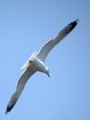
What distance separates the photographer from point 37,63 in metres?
13.1

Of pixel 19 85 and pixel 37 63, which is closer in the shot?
pixel 37 63

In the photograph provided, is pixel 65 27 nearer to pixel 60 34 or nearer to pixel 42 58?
pixel 60 34

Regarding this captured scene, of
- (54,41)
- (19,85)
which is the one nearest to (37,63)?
(54,41)

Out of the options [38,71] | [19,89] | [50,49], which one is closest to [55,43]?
[50,49]

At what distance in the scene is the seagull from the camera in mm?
13180

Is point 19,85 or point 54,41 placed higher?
point 54,41

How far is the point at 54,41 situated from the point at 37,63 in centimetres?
103

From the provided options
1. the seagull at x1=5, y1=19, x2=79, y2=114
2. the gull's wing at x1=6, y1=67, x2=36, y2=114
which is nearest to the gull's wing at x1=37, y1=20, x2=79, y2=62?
the seagull at x1=5, y1=19, x2=79, y2=114

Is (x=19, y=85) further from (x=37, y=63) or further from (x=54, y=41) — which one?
(x=54, y=41)

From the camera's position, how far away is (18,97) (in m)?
13.9

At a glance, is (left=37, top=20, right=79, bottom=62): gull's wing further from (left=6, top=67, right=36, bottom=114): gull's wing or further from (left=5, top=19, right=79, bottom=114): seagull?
(left=6, top=67, right=36, bottom=114): gull's wing

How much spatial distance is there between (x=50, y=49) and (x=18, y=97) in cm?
224

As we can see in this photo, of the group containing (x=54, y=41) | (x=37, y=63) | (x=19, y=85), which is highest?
(x=54, y=41)

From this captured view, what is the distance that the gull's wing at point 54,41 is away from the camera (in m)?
13.2
